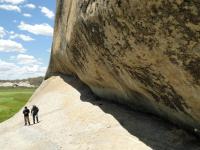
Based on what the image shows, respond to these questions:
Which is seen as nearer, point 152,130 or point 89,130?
point 152,130

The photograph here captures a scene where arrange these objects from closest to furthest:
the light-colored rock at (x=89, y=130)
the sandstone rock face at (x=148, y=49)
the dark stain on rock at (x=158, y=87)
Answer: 1. the sandstone rock face at (x=148, y=49)
2. the dark stain on rock at (x=158, y=87)
3. the light-colored rock at (x=89, y=130)

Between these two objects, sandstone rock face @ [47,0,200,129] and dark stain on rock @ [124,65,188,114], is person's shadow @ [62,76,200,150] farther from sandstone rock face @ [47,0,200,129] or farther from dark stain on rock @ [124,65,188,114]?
dark stain on rock @ [124,65,188,114]

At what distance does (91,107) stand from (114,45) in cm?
1152

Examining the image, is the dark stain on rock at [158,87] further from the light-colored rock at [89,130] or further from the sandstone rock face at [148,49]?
the light-colored rock at [89,130]

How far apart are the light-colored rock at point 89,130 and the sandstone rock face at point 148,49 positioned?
1.07m

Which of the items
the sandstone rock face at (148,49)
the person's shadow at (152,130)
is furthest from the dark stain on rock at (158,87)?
the person's shadow at (152,130)

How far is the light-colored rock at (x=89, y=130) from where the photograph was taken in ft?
68.9

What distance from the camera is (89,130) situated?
83.5 ft

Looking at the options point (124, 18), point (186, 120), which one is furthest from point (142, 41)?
point (186, 120)

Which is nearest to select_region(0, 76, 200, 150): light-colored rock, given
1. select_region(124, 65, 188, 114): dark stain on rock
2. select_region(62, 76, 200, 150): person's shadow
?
select_region(62, 76, 200, 150): person's shadow

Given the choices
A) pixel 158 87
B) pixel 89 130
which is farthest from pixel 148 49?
pixel 89 130

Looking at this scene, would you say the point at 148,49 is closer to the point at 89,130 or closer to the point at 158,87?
the point at 158,87

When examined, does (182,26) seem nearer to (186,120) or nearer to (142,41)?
(142,41)

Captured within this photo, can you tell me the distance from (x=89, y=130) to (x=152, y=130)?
4854 millimetres
